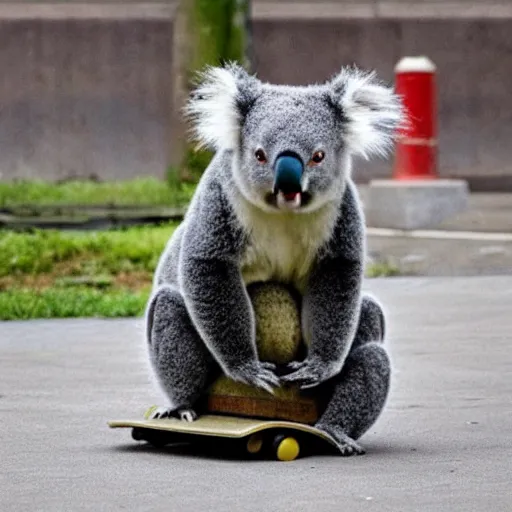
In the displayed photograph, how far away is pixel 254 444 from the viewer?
6.56m

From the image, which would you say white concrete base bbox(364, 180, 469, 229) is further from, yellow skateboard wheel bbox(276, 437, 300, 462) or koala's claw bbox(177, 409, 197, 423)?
yellow skateboard wheel bbox(276, 437, 300, 462)

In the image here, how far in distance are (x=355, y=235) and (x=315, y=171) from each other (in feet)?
1.21

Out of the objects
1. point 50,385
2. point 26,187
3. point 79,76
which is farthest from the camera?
point 79,76

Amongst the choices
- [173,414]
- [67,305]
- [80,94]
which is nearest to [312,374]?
[173,414]

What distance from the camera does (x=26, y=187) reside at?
17703 mm

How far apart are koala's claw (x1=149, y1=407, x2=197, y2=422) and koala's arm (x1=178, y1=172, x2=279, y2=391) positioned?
27 centimetres

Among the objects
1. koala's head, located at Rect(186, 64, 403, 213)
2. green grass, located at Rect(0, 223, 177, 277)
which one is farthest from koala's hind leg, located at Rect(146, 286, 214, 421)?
green grass, located at Rect(0, 223, 177, 277)

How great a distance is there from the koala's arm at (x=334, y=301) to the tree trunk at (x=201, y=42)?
8.39m

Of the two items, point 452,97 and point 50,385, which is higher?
point 452,97

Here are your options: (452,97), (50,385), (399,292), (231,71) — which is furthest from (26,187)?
(231,71)

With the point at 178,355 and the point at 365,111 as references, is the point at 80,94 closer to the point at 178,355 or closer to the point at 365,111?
the point at 178,355

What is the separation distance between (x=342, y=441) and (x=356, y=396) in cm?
17

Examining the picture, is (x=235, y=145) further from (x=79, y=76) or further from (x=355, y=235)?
(x=79, y=76)

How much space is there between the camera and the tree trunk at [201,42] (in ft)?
49.1
